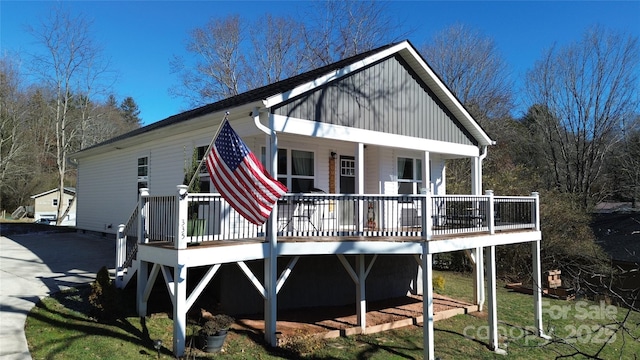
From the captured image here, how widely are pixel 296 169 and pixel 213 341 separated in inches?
191

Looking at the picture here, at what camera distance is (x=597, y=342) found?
468 inches

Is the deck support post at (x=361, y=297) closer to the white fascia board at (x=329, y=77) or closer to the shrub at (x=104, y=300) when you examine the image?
the white fascia board at (x=329, y=77)

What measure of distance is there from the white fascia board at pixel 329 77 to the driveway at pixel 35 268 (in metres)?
5.87

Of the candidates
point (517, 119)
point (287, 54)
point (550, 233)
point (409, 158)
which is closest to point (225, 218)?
point (409, 158)

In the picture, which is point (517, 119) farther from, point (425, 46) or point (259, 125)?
point (259, 125)

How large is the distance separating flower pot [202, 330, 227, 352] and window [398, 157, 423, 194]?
7.63 meters

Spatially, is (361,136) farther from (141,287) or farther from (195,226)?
(141,287)

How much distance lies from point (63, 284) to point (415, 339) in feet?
27.4

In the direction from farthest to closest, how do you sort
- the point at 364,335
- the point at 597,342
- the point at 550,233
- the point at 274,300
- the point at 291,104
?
the point at 550,233 → the point at 597,342 → the point at 364,335 → the point at 291,104 → the point at 274,300

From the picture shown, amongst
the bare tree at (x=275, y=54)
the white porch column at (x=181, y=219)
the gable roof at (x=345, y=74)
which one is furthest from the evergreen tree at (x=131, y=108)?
the white porch column at (x=181, y=219)

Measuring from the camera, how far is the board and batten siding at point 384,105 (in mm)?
9812

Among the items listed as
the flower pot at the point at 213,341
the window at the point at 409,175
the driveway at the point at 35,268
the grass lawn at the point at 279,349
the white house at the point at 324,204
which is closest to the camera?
the grass lawn at the point at 279,349

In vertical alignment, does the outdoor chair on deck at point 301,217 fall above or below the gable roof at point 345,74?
below

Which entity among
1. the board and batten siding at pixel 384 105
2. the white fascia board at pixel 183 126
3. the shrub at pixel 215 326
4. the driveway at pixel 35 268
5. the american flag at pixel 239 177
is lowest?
the shrub at pixel 215 326
